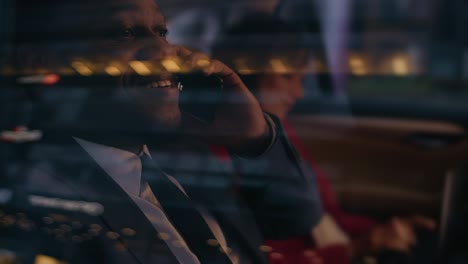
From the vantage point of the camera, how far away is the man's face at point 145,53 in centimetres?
137

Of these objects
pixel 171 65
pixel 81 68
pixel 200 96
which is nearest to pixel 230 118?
pixel 200 96

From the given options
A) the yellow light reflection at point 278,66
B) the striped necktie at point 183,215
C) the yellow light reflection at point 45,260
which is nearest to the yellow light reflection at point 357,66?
the yellow light reflection at point 278,66

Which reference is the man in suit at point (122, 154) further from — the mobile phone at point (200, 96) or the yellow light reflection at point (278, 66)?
the yellow light reflection at point (278, 66)

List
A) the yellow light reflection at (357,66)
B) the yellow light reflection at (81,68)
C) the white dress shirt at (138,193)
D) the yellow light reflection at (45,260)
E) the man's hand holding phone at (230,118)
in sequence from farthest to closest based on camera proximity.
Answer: the yellow light reflection at (45,260) < the yellow light reflection at (81,68) < the yellow light reflection at (357,66) < the white dress shirt at (138,193) < the man's hand holding phone at (230,118)

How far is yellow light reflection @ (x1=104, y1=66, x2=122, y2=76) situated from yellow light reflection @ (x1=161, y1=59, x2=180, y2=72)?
21 cm

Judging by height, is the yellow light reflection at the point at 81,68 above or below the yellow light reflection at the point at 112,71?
below

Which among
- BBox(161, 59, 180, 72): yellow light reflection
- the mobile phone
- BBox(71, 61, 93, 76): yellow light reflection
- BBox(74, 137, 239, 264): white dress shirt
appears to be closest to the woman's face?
the mobile phone

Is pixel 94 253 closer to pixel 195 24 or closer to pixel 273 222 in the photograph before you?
pixel 273 222

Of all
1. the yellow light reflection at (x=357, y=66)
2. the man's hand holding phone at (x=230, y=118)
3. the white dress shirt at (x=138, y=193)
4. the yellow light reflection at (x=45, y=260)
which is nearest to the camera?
the man's hand holding phone at (x=230, y=118)

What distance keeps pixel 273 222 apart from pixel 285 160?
22 centimetres

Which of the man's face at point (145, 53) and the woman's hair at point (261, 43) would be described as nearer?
the man's face at point (145, 53)

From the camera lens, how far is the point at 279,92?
4.91ft

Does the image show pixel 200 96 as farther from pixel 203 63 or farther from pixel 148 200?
pixel 148 200

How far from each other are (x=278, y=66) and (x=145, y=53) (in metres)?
0.40
